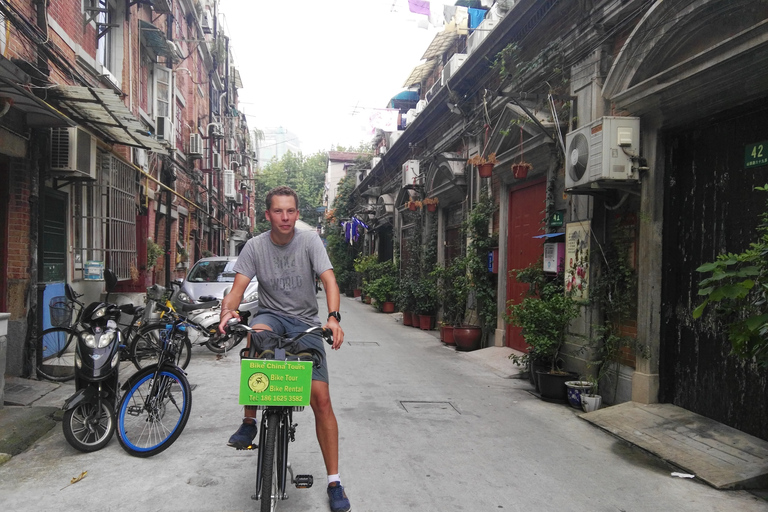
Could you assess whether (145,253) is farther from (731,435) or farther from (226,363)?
(731,435)

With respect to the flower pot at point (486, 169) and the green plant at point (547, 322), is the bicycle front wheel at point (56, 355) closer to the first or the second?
the green plant at point (547, 322)

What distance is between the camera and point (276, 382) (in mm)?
2902

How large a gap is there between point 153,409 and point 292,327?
5.30 feet

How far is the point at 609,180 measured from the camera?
569 cm

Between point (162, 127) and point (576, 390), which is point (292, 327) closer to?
point (576, 390)

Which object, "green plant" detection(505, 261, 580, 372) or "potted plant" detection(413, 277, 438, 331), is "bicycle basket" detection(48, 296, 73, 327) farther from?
"potted plant" detection(413, 277, 438, 331)

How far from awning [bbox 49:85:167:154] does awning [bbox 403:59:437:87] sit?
10315 mm

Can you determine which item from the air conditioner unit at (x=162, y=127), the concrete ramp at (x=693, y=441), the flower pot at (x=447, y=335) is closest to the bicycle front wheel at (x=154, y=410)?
the concrete ramp at (x=693, y=441)

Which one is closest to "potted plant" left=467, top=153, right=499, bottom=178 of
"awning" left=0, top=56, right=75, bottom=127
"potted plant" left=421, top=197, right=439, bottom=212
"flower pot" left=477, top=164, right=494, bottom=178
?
"flower pot" left=477, top=164, right=494, bottom=178

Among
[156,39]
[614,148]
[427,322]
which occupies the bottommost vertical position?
[427,322]

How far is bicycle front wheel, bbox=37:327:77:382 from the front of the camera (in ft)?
21.6

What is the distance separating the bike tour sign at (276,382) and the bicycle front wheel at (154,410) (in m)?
1.67

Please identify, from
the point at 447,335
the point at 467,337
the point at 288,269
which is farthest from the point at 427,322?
the point at 288,269

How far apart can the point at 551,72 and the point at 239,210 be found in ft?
115
